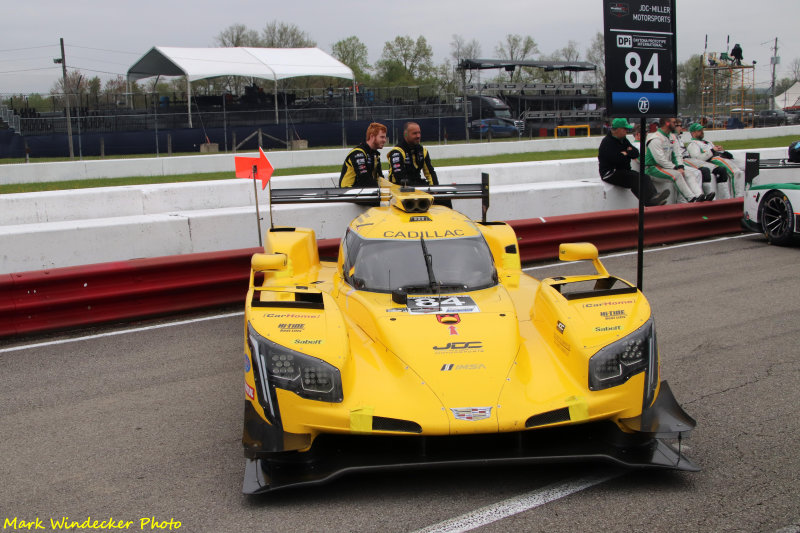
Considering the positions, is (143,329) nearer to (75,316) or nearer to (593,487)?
(75,316)

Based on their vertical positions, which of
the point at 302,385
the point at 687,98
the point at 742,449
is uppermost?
the point at 687,98

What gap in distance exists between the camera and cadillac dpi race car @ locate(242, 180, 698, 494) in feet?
13.7

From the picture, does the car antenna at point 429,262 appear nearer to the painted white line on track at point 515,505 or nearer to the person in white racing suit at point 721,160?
the painted white line on track at point 515,505

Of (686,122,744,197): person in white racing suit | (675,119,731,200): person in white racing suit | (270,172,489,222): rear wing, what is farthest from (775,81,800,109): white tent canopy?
(270,172,489,222): rear wing

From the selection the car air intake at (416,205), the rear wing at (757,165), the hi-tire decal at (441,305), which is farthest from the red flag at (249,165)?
the rear wing at (757,165)

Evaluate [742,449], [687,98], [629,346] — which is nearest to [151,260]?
[629,346]

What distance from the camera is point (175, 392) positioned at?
6.05 metres

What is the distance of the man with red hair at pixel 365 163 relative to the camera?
9.53m

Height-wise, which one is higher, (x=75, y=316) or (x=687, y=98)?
(x=687, y=98)

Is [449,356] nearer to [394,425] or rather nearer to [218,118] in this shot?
[394,425]

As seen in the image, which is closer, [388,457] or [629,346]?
[388,457]

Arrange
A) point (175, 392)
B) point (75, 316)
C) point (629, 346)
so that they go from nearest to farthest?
point (629, 346) < point (175, 392) < point (75, 316)

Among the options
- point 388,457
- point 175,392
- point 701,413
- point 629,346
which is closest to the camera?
point 388,457

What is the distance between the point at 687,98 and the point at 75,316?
239ft
